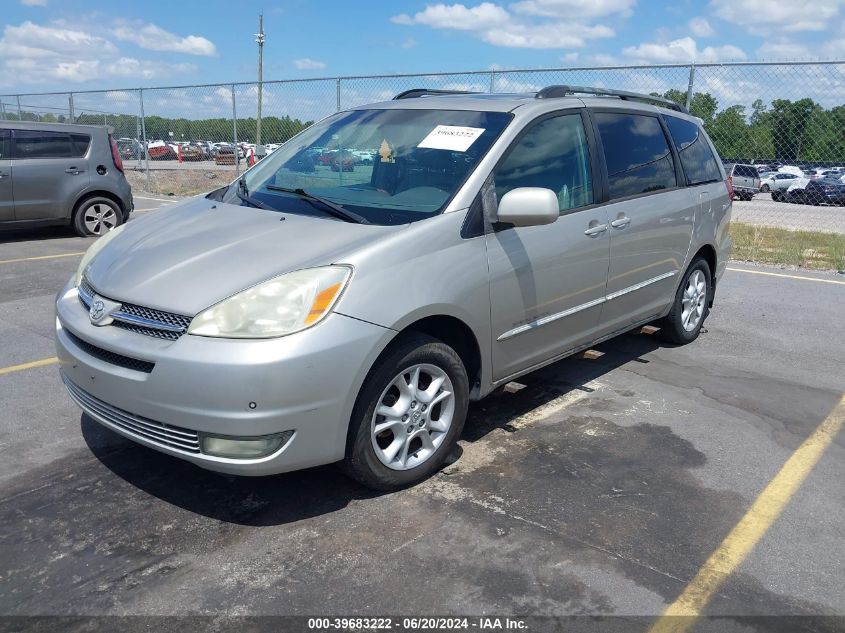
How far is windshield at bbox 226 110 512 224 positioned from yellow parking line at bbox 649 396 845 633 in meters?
1.96

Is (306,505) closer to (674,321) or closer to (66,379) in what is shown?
(66,379)

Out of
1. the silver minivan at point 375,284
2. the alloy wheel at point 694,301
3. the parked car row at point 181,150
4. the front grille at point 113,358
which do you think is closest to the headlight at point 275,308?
the silver minivan at point 375,284

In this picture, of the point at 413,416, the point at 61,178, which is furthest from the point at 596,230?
the point at 61,178

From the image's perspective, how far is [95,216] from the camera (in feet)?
34.9

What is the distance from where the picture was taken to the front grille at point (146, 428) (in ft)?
9.55

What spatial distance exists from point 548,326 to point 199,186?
17386 millimetres

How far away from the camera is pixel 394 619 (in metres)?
2.52

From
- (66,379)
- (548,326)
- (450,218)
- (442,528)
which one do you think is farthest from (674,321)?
(66,379)

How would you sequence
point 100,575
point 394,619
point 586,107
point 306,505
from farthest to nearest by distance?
point 586,107 → point 306,505 → point 100,575 → point 394,619

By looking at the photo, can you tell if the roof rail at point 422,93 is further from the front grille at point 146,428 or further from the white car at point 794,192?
the white car at point 794,192

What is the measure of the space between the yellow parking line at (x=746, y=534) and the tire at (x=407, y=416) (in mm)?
1280

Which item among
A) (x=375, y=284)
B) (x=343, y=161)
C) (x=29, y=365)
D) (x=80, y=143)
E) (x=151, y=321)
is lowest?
(x=29, y=365)

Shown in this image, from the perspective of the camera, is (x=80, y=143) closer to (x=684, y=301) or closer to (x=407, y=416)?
(x=684, y=301)

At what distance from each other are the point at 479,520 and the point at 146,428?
4.86 feet
